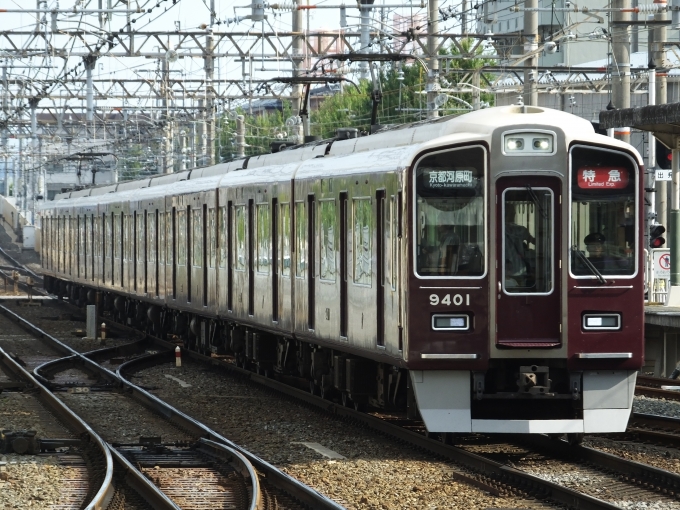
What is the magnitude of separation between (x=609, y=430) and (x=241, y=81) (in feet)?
90.2

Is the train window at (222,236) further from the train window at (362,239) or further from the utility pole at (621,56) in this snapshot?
the train window at (362,239)

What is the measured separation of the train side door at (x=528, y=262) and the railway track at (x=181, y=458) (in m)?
2.22

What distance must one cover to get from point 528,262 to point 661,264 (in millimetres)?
11560

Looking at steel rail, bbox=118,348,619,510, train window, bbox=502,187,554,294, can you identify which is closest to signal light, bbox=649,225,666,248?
steel rail, bbox=118,348,619,510

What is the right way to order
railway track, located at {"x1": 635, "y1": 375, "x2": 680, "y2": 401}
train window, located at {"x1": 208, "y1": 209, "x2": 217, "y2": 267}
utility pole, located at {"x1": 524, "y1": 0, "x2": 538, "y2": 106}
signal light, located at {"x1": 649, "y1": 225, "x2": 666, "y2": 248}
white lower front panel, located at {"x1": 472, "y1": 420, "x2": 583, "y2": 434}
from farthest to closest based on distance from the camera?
1. utility pole, located at {"x1": 524, "y1": 0, "x2": 538, "y2": 106}
2. signal light, located at {"x1": 649, "y1": 225, "x2": 666, "y2": 248}
3. train window, located at {"x1": 208, "y1": 209, "x2": 217, "y2": 267}
4. railway track, located at {"x1": 635, "y1": 375, "x2": 680, "y2": 401}
5. white lower front panel, located at {"x1": 472, "y1": 420, "x2": 583, "y2": 434}

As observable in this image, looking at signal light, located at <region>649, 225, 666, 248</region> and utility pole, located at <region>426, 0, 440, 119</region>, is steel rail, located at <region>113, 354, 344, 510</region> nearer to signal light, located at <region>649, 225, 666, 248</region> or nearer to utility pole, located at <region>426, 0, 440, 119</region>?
signal light, located at <region>649, 225, 666, 248</region>

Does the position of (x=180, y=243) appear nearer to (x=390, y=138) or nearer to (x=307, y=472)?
(x=390, y=138)

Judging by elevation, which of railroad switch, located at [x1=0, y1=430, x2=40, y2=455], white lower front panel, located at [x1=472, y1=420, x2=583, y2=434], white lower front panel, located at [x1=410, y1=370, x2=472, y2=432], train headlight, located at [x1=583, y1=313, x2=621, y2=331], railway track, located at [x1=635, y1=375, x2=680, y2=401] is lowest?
railway track, located at [x1=635, y1=375, x2=680, y2=401]

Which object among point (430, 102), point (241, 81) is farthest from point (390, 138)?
point (241, 81)

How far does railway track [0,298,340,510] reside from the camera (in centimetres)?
941

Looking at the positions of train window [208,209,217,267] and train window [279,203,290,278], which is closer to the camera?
train window [279,203,290,278]

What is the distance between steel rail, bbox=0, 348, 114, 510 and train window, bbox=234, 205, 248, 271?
2.87 meters

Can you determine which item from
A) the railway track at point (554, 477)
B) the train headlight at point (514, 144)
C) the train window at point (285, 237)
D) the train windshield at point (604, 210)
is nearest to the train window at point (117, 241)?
the train window at point (285, 237)

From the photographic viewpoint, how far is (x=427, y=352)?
10.8 metres
